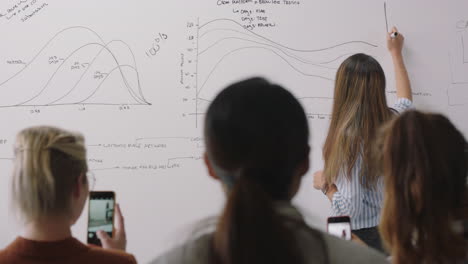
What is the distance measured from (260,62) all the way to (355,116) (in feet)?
1.80

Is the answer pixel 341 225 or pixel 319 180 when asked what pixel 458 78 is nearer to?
pixel 319 180

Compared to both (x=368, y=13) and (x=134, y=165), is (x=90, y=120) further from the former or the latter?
(x=368, y=13)

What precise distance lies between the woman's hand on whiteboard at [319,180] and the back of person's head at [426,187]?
37.6 inches

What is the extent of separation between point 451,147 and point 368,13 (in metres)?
1.26

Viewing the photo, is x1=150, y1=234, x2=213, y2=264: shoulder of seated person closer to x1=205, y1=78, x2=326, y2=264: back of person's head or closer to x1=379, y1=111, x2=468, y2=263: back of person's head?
x1=205, y1=78, x2=326, y2=264: back of person's head

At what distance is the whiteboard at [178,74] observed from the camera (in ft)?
6.91

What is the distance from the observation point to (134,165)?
82.9 inches

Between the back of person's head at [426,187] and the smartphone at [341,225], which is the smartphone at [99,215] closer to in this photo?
the smartphone at [341,225]

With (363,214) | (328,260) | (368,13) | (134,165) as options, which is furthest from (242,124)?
(368,13)

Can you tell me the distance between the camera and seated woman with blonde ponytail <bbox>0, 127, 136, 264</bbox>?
3.54 ft

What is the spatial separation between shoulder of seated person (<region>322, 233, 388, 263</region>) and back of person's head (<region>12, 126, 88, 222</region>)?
2.01 ft

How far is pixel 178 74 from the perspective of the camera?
6.97 ft

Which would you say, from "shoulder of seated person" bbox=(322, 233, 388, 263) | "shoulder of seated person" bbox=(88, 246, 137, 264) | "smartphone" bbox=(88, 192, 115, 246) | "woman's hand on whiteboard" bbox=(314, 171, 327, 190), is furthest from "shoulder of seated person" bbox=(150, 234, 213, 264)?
"woman's hand on whiteboard" bbox=(314, 171, 327, 190)

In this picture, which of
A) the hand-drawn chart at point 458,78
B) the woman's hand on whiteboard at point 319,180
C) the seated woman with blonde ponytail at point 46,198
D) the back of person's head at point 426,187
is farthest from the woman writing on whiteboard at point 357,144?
the seated woman with blonde ponytail at point 46,198
